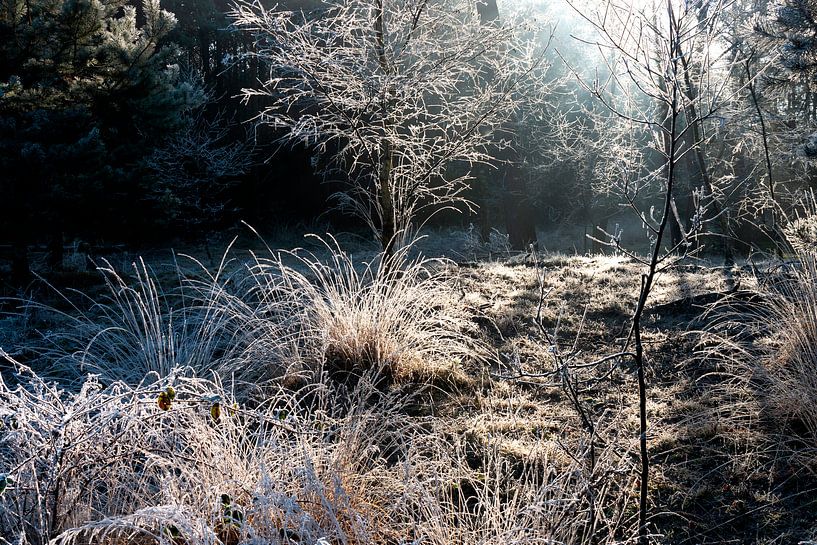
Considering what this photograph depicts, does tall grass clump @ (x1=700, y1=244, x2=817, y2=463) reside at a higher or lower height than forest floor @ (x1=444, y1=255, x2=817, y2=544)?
higher

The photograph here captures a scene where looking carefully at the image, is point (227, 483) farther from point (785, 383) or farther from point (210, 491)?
point (785, 383)

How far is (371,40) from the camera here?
5.58 m

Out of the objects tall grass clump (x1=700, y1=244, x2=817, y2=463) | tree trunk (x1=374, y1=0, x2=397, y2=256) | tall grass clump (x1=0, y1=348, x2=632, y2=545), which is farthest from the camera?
tree trunk (x1=374, y1=0, x2=397, y2=256)

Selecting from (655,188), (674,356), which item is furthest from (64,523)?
(655,188)

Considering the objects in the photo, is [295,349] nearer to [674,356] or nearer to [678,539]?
[678,539]

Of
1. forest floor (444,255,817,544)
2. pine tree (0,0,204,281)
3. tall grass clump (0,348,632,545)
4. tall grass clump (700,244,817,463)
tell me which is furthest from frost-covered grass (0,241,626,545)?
pine tree (0,0,204,281)

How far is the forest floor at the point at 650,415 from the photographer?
104 inches

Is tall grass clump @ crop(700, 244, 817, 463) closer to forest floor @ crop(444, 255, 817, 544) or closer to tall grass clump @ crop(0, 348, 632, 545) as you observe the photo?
forest floor @ crop(444, 255, 817, 544)

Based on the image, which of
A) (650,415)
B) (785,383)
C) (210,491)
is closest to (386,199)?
(650,415)

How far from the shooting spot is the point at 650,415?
366 centimetres

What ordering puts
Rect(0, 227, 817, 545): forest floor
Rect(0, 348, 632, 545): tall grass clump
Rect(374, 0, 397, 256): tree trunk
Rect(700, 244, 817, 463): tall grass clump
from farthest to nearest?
Rect(374, 0, 397, 256): tree trunk, Rect(700, 244, 817, 463): tall grass clump, Rect(0, 227, 817, 545): forest floor, Rect(0, 348, 632, 545): tall grass clump

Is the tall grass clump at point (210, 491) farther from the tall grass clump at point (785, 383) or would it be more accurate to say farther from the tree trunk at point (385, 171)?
the tree trunk at point (385, 171)

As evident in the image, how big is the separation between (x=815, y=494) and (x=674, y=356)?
1.92 metres

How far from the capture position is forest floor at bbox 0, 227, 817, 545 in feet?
8.65
